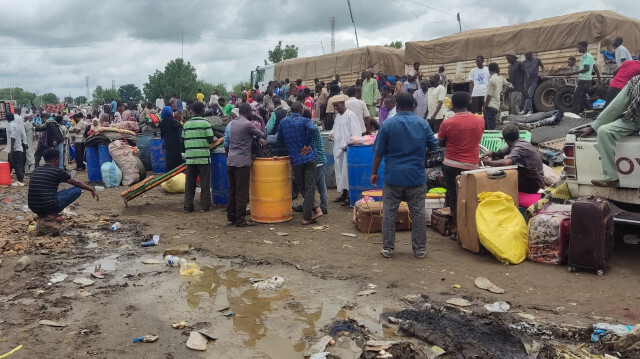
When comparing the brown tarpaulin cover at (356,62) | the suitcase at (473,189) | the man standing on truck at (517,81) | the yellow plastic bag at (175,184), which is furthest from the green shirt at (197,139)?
the brown tarpaulin cover at (356,62)

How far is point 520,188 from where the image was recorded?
6727 mm

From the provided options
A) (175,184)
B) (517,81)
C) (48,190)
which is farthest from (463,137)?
(517,81)

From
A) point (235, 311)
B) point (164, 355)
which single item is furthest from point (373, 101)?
point (164, 355)

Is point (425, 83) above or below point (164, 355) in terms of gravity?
above

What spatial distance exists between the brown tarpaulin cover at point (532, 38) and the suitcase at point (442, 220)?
9.84 metres

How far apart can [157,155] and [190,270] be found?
24.3 feet

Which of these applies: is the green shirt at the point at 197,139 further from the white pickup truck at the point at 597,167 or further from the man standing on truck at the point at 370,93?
the man standing on truck at the point at 370,93

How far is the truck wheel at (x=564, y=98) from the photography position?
13219mm

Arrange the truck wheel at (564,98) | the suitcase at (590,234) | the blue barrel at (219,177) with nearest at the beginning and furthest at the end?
the suitcase at (590,234)
the blue barrel at (219,177)
the truck wheel at (564,98)

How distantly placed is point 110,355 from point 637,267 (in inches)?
199

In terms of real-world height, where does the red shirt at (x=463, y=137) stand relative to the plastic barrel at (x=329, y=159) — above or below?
above

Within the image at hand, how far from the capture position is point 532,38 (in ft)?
52.1

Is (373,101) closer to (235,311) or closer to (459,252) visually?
(459,252)

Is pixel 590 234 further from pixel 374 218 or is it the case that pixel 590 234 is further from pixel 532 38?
pixel 532 38
